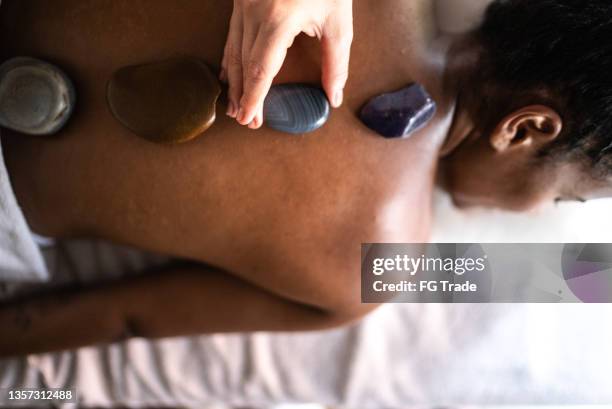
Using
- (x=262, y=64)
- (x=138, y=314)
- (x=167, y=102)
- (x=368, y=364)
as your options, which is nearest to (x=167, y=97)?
(x=167, y=102)

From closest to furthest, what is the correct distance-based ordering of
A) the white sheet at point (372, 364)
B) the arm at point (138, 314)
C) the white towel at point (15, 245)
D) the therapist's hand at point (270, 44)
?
the therapist's hand at point (270, 44) → the white towel at point (15, 245) → the arm at point (138, 314) → the white sheet at point (372, 364)

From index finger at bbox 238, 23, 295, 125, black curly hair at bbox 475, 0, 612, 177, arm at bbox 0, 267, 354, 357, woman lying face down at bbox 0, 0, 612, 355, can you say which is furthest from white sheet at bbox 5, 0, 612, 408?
index finger at bbox 238, 23, 295, 125

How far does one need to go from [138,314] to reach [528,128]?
0.58m

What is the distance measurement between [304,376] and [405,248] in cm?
39

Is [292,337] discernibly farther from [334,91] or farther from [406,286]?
[334,91]

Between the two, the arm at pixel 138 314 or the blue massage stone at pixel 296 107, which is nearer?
the blue massage stone at pixel 296 107

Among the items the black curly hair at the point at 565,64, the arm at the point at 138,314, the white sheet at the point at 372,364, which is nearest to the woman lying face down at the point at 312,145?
the black curly hair at the point at 565,64

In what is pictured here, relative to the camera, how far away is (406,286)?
0.68 metres

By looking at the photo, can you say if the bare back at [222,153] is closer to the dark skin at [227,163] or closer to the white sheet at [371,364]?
the dark skin at [227,163]

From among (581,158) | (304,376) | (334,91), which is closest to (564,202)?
(581,158)

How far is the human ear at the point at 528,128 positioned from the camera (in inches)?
23.8

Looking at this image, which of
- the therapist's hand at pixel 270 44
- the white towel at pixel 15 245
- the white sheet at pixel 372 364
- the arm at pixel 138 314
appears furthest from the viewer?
the white sheet at pixel 372 364

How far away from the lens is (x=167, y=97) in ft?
1.93

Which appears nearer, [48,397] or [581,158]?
[581,158]
